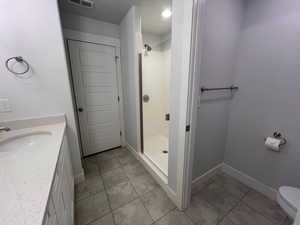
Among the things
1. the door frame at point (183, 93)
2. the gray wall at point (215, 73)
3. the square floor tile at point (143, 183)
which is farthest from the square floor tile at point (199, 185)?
the square floor tile at point (143, 183)

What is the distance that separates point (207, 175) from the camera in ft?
6.02

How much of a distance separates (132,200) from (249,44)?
238cm

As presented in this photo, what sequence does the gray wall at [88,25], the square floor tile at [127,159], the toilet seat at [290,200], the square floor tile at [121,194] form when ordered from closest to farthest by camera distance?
1. the toilet seat at [290,200]
2. the square floor tile at [121,194]
3. the gray wall at [88,25]
4. the square floor tile at [127,159]

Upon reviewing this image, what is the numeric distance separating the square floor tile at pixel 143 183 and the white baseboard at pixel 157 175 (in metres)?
0.07

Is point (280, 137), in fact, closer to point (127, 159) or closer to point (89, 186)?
point (127, 159)

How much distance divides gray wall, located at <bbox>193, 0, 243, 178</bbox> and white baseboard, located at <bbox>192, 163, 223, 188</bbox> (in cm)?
6

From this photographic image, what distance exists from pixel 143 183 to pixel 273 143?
1664 mm

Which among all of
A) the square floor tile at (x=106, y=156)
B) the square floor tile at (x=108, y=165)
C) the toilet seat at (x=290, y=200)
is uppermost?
the toilet seat at (x=290, y=200)

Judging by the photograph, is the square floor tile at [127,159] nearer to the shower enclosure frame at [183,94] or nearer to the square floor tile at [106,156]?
the square floor tile at [106,156]

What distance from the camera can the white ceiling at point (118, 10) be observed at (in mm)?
1719

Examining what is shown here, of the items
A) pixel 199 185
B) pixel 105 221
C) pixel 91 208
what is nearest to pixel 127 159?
pixel 91 208

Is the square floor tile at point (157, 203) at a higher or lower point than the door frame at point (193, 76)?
lower

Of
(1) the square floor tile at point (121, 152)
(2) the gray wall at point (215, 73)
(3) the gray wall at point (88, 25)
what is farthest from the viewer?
(1) the square floor tile at point (121, 152)

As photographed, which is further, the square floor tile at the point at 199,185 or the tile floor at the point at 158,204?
the square floor tile at the point at 199,185
